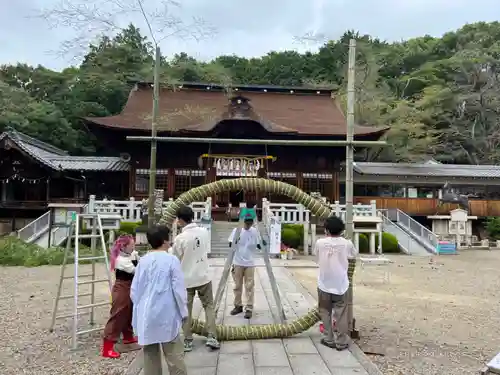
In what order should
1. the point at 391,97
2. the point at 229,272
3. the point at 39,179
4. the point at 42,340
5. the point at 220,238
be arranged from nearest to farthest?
the point at 42,340
the point at 229,272
the point at 220,238
the point at 39,179
the point at 391,97

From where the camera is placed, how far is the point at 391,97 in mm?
33094

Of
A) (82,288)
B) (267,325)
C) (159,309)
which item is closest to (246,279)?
(267,325)

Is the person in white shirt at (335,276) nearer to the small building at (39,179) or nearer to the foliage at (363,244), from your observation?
the foliage at (363,244)

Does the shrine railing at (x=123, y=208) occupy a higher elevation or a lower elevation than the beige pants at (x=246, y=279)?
higher

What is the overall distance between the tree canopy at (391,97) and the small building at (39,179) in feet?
16.9

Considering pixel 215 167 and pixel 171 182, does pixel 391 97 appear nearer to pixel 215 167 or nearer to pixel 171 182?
pixel 215 167

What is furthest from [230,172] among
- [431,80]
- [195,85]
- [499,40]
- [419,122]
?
[499,40]

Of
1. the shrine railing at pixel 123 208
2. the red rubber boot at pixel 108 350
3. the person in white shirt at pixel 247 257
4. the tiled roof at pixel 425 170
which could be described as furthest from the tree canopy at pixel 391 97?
the red rubber boot at pixel 108 350

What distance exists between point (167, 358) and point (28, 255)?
38.2ft

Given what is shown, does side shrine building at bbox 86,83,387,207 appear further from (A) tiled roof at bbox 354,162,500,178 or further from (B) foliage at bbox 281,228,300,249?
(B) foliage at bbox 281,228,300,249

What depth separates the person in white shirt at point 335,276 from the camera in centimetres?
464

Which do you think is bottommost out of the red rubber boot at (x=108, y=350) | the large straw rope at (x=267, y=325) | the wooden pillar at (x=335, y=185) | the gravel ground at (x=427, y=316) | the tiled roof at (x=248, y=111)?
the gravel ground at (x=427, y=316)

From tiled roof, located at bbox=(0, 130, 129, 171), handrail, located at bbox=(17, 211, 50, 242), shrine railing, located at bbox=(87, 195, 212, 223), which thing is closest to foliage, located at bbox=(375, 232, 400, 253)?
shrine railing, located at bbox=(87, 195, 212, 223)

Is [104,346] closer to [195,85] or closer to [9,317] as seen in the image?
[9,317]
